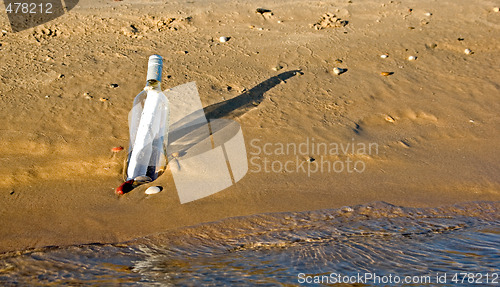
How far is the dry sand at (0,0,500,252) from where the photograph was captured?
146 inches

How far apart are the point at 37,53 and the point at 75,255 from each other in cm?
262

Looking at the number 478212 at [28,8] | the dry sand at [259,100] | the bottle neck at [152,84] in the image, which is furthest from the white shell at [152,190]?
the number 478212 at [28,8]

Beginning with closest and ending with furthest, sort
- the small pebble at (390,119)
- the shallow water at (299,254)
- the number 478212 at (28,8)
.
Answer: the shallow water at (299,254) < the small pebble at (390,119) < the number 478212 at (28,8)

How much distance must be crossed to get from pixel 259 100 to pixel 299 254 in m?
1.75

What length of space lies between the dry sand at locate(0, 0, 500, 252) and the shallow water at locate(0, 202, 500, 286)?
0.44 ft

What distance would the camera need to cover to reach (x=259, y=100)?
15.3ft

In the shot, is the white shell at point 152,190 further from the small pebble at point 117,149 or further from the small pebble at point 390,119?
the small pebble at point 390,119

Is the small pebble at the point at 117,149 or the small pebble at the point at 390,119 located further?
the small pebble at the point at 390,119

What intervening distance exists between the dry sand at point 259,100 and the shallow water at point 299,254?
13cm

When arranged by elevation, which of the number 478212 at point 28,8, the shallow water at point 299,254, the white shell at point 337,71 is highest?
the number 478212 at point 28,8

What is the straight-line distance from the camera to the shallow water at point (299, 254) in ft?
10.1

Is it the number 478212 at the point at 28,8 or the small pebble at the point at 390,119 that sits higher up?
the number 478212 at the point at 28,8

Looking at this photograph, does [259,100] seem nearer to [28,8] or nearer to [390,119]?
[390,119]

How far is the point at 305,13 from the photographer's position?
5.89 m
